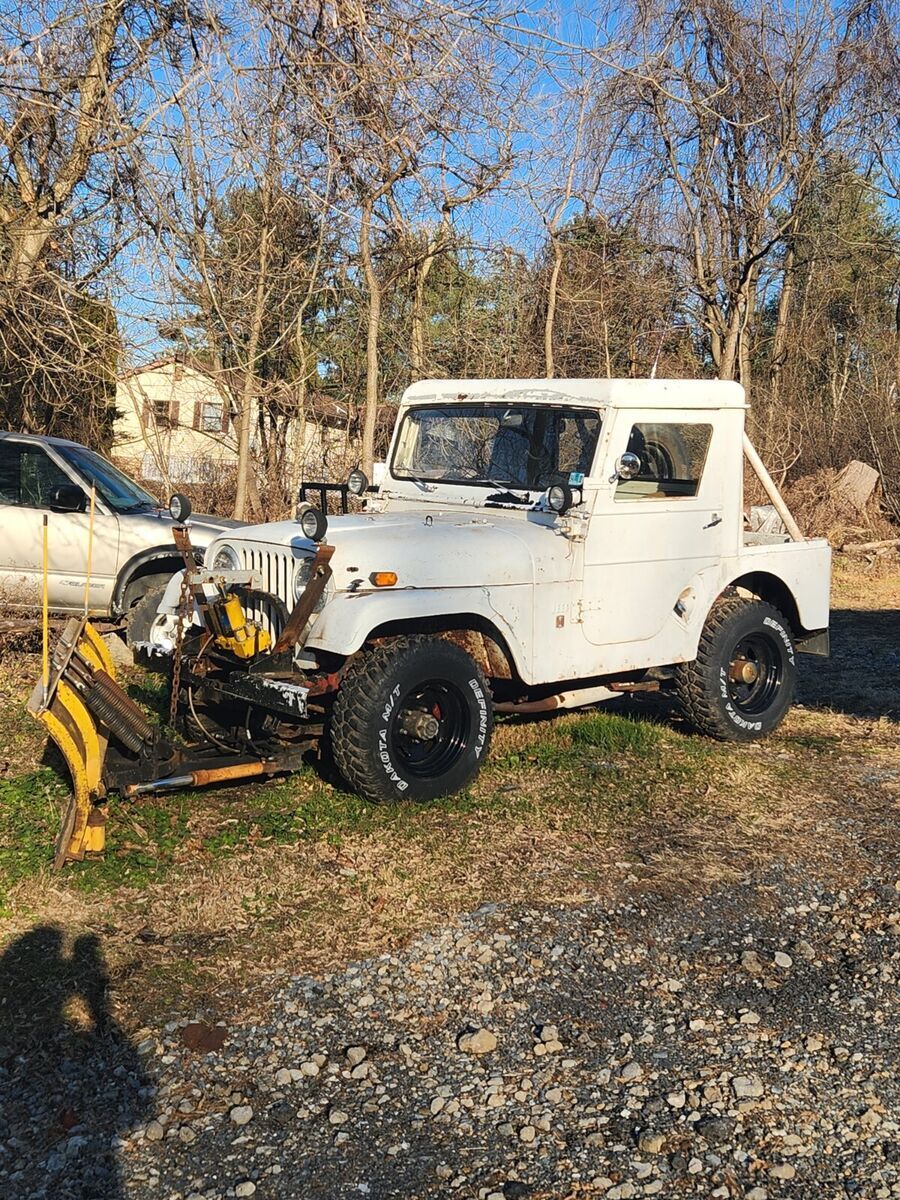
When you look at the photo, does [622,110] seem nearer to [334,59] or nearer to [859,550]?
[859,550]

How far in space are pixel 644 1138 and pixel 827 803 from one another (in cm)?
340

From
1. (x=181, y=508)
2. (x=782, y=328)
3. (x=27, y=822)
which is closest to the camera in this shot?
(x=27, y=822)

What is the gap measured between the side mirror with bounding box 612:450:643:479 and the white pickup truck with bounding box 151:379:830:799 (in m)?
0.02

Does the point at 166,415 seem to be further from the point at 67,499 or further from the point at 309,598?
the point at 309,598

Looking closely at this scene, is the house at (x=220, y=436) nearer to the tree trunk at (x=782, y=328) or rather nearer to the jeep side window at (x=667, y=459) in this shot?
the jeep side window at (x=667, y=459)

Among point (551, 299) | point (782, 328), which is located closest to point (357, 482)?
point (551, 299)

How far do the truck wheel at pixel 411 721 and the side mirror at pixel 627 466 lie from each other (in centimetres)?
140

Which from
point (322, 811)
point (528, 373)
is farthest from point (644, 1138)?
point (528, 373)

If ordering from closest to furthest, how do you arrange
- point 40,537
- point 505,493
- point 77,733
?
point 77,733, point 505,493, point 40,537

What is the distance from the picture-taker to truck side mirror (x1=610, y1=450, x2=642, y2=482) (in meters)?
6.38

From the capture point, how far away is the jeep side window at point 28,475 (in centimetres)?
925

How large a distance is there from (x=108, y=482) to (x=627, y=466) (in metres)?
5.08

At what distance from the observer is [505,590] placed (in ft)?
20.0

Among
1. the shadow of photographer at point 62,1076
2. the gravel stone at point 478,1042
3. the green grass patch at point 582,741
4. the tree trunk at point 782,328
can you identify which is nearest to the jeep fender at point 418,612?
the green grass patch at point 582,741
